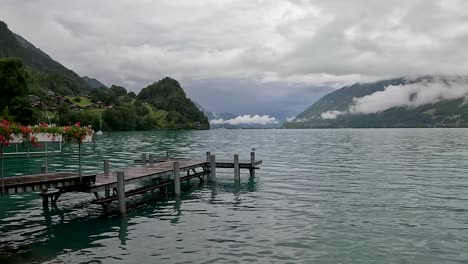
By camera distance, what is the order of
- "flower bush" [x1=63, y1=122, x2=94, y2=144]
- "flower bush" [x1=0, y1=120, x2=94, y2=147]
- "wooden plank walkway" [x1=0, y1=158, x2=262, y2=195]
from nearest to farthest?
"flower bush" [x1=0, y1=120, x2=94, y2=147] → "wooden plank walkway" [x1=0, y1=158, x2=262, y2=195] → "flower bush" [x1=63, y1=122, x2=94, y2=144]

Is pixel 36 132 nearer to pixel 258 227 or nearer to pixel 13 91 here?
pixel 258 227

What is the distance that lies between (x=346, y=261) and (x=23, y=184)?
15.4 m

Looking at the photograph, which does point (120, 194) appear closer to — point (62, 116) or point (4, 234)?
point (4, 234)

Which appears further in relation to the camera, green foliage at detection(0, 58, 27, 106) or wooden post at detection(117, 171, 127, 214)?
green foliage at detection(0, 58, 27, 106)

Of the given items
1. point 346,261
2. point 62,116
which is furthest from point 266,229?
point 62,116

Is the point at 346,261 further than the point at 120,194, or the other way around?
the point at 120,194

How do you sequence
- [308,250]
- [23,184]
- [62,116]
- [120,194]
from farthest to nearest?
[62,116] < [120,194] < [23,184] < [308,250]

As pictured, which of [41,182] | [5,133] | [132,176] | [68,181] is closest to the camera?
[5,133]

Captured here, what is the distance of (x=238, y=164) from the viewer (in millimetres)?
38094

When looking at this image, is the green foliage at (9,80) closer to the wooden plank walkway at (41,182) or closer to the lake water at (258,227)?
the lake water at (258,227)

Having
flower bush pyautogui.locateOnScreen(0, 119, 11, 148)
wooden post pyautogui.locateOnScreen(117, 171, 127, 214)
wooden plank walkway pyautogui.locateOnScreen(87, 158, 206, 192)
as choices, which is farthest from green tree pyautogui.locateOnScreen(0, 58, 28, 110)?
flower bush pyautogui.locateOnScreen(0, 119, 11, 148)

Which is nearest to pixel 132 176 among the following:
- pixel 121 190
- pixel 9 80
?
pixel 121 190

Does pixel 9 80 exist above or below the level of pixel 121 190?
above

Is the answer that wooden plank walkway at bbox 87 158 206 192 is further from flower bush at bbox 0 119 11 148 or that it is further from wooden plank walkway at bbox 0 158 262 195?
flower bush at bbox 0 119 11 148
